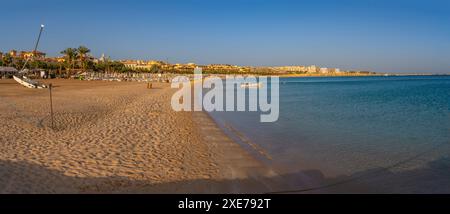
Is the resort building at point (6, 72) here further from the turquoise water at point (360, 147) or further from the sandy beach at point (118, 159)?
the turquoise water at point (360, 147)

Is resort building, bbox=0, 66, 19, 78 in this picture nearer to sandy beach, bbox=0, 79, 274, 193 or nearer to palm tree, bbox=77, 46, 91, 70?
palm tree, bbox=77, 46, 91, 70

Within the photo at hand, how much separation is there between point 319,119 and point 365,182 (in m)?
9.71

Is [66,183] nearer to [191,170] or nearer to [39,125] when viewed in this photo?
[191,170]
